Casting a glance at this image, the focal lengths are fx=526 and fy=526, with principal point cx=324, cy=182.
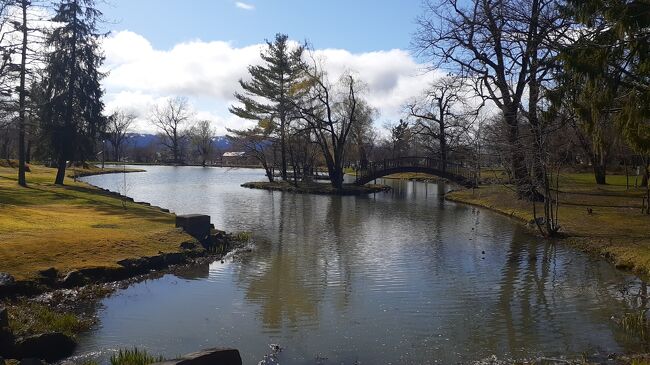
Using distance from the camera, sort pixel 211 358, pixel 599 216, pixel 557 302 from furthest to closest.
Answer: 1. pixel 599 216
2. pixel 557 302
3. pixel 211 358

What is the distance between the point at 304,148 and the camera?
195ft

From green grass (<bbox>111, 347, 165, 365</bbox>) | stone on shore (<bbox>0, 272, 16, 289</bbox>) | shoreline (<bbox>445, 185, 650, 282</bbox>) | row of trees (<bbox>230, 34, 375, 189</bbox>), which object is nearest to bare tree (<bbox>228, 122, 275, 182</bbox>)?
row of trees (<bbox>230, 34, 375, 189</bbox>)

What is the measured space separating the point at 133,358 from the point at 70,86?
1258 inches

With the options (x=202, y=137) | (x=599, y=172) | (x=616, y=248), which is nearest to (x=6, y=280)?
(x=616, y=248)

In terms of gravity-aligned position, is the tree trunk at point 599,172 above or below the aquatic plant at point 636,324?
above

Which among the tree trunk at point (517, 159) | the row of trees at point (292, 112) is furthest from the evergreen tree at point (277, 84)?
the tree trunk at point (517, 159)

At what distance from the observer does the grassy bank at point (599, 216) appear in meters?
17.2

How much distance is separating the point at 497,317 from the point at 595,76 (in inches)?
218

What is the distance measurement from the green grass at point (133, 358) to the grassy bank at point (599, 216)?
13.4 metres

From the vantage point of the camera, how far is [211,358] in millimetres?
7461

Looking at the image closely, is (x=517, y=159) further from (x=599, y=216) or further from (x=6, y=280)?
(x=6, y=280)

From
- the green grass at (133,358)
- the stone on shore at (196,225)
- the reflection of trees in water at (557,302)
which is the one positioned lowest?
the reflection of trees in water at (557,302)

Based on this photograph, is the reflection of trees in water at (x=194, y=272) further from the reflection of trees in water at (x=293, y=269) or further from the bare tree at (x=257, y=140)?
the bare tree at (x=257, y=140)

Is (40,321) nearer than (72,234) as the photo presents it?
Yes
